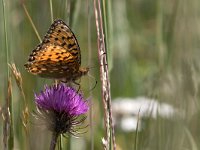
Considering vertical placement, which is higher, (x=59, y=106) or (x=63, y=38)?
(x=63, y=38)

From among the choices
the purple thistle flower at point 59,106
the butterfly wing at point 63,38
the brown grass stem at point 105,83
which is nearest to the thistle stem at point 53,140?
the purple thistle flower at point 59,106

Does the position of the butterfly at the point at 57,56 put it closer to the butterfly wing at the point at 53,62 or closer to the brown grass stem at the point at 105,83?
the butterfly wing at the point at 53,62

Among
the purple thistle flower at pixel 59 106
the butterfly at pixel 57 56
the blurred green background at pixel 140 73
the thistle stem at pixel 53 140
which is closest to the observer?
the blurred green background at pixel 140 73

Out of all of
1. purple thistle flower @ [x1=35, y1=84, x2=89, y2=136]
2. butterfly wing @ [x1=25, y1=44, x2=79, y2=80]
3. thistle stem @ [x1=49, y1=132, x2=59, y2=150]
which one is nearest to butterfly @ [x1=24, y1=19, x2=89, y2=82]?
butterfly wing @ [x1=25, y1=44, x2=79, y2=80]

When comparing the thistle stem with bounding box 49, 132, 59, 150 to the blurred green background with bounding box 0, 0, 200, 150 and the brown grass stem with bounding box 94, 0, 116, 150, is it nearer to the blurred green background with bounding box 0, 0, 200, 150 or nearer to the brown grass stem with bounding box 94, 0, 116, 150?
the blurred green background with bounding box 0, 0, 200, 150

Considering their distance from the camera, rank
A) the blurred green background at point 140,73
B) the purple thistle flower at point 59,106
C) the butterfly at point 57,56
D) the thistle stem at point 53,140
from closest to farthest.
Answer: the blurred green background at point 140,73 < the thistle stem at point 53,140 < the purple thistle flower at point 59,106 < the butterfly at point 57,56

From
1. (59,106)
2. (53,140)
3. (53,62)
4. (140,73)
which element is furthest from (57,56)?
(140,73)

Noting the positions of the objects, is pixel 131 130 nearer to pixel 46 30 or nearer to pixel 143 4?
pixel 46 30

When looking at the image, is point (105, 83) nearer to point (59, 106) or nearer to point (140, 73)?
point (59, 106)
